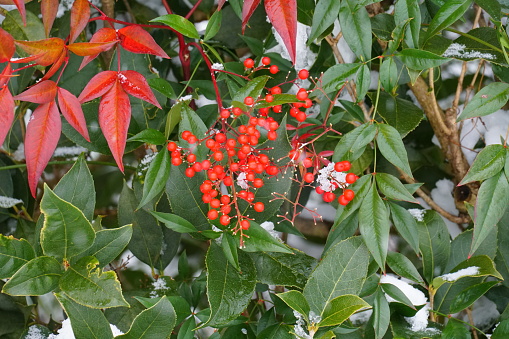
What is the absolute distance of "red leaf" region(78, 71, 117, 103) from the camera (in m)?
0.65

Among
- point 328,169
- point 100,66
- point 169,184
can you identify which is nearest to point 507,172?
point 328,169

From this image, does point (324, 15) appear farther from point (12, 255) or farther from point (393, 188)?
point (12, 255)

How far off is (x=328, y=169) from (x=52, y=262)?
435 millimetres

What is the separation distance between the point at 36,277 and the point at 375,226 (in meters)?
0.50

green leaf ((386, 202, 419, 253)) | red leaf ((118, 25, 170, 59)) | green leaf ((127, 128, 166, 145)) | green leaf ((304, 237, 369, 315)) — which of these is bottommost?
green leaf ((304, 237, 369, 315))

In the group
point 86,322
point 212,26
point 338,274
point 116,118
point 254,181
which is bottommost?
point 86,322

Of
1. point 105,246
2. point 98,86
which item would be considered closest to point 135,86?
point 98,86

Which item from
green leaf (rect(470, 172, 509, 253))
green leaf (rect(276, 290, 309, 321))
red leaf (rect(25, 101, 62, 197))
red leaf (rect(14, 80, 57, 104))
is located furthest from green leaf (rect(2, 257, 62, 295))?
green leaf (rect(470, 172, 509, 253))

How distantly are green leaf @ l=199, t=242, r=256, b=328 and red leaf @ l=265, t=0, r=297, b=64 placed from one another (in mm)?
341

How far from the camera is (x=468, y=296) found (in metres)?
0.84

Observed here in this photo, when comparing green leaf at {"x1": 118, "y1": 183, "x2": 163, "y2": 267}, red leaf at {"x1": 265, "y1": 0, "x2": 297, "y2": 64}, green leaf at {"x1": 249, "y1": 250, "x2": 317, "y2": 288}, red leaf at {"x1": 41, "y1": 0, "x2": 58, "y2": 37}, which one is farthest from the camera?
green leaf at {"x1": 118, "y1": 183, "x2": 163, "y2": 267}

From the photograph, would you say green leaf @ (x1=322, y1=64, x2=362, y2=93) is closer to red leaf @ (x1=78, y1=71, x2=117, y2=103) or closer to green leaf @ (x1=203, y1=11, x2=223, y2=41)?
green leaf @ (x1=203, y1=11, x2=223, y2=41)

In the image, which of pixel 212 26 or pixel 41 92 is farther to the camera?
pixel 212 26

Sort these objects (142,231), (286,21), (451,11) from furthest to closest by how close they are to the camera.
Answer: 1. (142,231)
2. (451,11)
3. (286,21)
